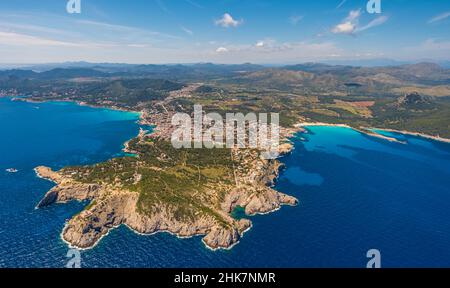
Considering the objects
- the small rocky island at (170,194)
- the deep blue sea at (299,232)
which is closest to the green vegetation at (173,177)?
the small rocky island at (170,194)

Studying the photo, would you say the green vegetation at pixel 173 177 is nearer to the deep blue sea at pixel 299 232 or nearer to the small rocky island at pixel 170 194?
the small rocky island at pixel 170 194

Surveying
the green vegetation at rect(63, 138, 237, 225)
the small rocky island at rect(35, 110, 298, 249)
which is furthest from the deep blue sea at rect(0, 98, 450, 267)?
the green vegetation at rect(63, 138, 237, 225)

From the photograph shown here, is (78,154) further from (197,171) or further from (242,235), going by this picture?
(242,235)

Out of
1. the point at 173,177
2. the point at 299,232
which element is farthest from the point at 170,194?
the point at 299,232

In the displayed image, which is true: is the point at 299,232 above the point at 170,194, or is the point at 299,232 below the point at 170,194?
below

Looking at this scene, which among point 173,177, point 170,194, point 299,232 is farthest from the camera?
point 173,177

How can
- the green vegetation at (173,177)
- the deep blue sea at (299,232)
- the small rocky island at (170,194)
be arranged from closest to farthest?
the deep blue sea at (299,232), the small rocky island at (170,194), the green vegetation at (173,177)

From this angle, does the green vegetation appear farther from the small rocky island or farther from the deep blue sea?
the deep blue sea

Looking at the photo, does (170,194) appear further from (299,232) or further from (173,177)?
(299,232)
